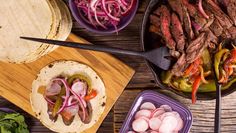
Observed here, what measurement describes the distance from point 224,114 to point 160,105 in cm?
29

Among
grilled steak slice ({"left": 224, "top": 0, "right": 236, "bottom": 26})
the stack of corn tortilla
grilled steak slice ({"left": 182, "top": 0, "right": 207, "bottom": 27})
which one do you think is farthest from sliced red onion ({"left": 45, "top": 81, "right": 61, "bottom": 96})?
grilled steak slice ({"left": 224, "top": 0, "right": 236, "bottom": 26})

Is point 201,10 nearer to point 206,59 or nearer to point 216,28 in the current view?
point 216,28

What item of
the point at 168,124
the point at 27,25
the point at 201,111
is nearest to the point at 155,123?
the point at 168,124

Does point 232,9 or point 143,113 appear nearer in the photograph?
point 232,9

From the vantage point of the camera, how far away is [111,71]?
84.3 inches

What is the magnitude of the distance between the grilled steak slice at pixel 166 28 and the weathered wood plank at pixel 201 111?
0.44 m

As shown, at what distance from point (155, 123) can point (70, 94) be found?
413 millimetres

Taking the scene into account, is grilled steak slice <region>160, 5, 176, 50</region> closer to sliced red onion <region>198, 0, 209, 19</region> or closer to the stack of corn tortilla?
sliced red onion <region>198, 0, 209, 19</region>

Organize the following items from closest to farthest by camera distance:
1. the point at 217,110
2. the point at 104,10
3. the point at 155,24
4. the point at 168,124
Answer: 1. the point at 217,110
2. the point at 155,24
3. the point at 104,10
4. the point at 168,124

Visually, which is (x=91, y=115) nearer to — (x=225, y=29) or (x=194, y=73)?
(x=194, y=73)

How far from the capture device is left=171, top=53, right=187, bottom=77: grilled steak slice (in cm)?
175

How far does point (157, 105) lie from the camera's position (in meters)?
2.18

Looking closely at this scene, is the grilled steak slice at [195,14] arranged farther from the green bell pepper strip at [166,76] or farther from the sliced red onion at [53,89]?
the sliced red onion at [53,89]

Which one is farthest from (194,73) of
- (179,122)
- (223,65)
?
(179,122)
